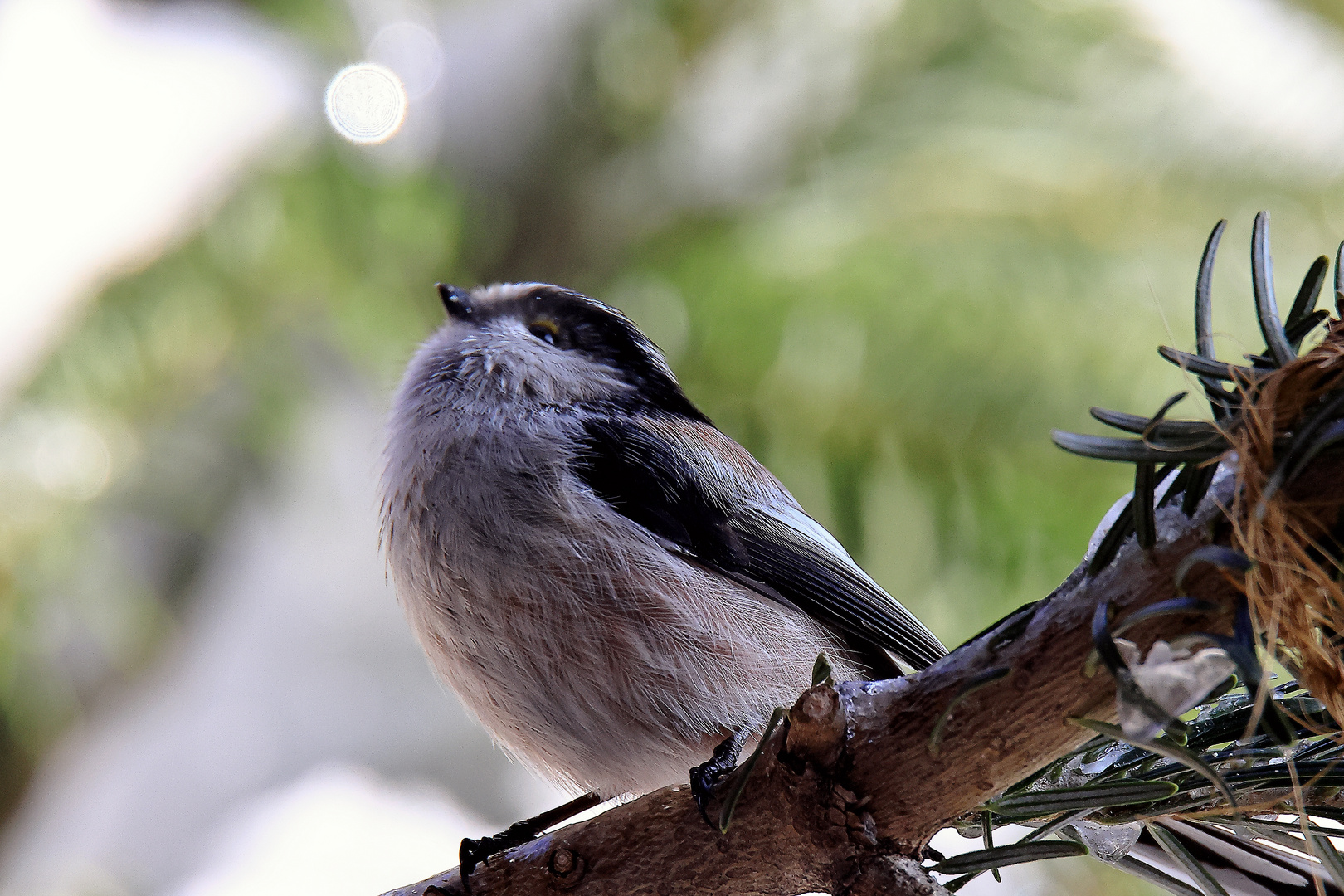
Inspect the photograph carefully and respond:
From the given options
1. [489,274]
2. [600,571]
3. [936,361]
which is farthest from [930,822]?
[489,274]

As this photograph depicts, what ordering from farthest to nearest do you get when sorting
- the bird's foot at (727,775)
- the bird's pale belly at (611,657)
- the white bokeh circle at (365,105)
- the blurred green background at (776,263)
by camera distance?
the white bokeh circle at (365,105), the blurred green background at (776,263), the bird's pale belly at (611,657), the bird's foot at (727,775)

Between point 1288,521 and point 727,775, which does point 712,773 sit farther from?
point 1288,521

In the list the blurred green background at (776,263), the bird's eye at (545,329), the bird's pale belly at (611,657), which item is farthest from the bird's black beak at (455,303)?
the bird's pale belly at (611,657)

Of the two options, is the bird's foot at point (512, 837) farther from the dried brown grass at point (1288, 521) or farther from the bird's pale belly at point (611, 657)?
the dried brown grass at point (1288, 521)

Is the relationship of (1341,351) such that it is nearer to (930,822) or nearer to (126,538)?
(930,822)

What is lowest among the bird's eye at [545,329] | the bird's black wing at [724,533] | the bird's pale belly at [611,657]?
the bird's pale belly at [611,657]

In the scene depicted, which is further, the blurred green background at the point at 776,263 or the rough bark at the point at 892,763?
the blurred green background at the point at 776,263

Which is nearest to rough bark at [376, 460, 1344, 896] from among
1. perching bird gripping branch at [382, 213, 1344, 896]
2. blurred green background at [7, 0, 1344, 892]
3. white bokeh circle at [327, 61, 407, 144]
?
perching bird gripping branch at [382, 213, 1344, 896]

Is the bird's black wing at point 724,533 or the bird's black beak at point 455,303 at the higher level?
the bird's black beak at point 455,303

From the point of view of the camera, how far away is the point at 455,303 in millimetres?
1091

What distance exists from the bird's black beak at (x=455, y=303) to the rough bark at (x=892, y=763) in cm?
59

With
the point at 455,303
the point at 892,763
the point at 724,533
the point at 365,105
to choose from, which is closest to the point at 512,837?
the point at 724,533

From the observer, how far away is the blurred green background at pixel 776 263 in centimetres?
168

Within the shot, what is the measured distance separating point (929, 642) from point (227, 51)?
6.93ft
